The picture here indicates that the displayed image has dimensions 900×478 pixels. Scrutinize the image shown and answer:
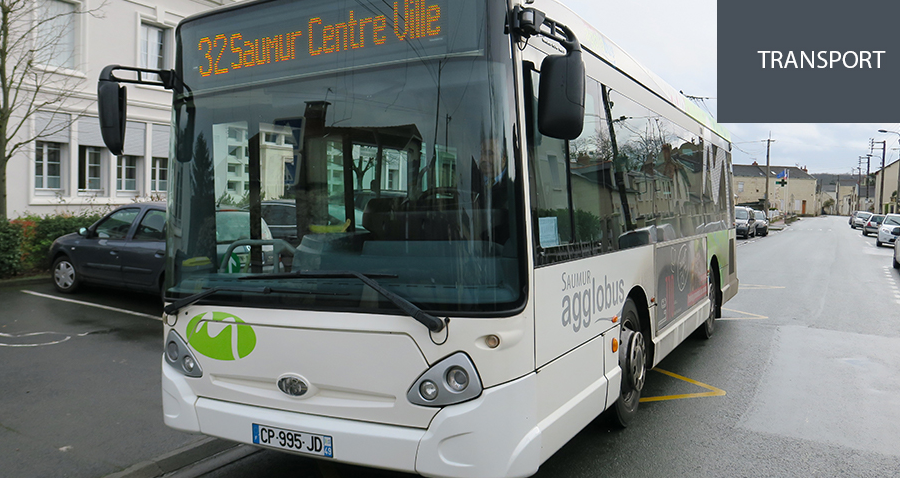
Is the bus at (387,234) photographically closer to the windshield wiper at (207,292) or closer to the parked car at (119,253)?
the windshield wiper at (207,292)

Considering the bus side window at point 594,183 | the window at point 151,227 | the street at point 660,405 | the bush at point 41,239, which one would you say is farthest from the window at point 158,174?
the bus side window at point 594,183

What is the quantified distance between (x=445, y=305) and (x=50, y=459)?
10.1 feet

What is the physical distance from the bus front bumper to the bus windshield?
0.47 meters

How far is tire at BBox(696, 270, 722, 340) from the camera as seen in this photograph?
8664 millimetres

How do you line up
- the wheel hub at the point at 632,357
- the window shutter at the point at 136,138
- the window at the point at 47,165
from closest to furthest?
the wheel hub at the point at 632,357 → the window at the point at 47,165 → the window shutter at the point at 136,138

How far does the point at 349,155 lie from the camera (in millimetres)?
3686

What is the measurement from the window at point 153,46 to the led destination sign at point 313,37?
61.2 feet

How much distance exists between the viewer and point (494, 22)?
11.0 ft

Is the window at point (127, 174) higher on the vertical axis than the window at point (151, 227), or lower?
higher

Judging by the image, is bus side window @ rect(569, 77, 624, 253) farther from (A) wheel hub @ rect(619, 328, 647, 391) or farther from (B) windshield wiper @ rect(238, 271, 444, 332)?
(B) windshield wiper @ rect(238, 271, 444, 332)

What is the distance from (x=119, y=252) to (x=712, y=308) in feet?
28.0

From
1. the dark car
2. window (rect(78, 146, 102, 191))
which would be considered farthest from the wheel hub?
window (rect(78, 146, 102, 191))

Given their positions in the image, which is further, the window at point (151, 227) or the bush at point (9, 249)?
the bush at point (9, 249)

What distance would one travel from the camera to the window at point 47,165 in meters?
18.7
